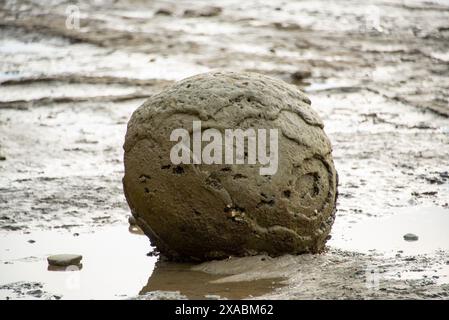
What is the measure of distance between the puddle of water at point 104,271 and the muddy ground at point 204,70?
0.6 inches

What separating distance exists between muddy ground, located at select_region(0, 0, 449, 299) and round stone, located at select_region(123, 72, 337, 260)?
19cm

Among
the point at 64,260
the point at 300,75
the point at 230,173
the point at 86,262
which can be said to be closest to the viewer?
the point at 230,173

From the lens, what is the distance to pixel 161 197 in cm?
706

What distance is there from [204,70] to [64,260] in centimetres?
766

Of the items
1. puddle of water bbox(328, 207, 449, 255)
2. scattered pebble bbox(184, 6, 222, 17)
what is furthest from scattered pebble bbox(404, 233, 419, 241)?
scattered pebble bbox(184, 6, 222, 17)

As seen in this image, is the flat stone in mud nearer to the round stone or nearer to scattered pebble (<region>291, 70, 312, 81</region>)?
the round stone

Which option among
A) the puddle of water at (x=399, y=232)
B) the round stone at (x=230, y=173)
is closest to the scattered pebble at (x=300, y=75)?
the puddle of water at (x=399, y=232)

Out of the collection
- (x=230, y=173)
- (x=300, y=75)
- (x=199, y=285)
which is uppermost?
(x=230, y=173)

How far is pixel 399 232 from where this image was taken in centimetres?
820

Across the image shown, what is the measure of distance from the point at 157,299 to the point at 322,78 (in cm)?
874

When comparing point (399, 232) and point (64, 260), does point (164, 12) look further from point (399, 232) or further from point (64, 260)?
point (64, 260)

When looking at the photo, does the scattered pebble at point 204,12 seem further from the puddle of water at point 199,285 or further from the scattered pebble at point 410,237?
the puddle of water at point 199,285

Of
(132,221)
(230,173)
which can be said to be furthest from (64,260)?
(230,173)

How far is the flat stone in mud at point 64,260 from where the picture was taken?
743cm
